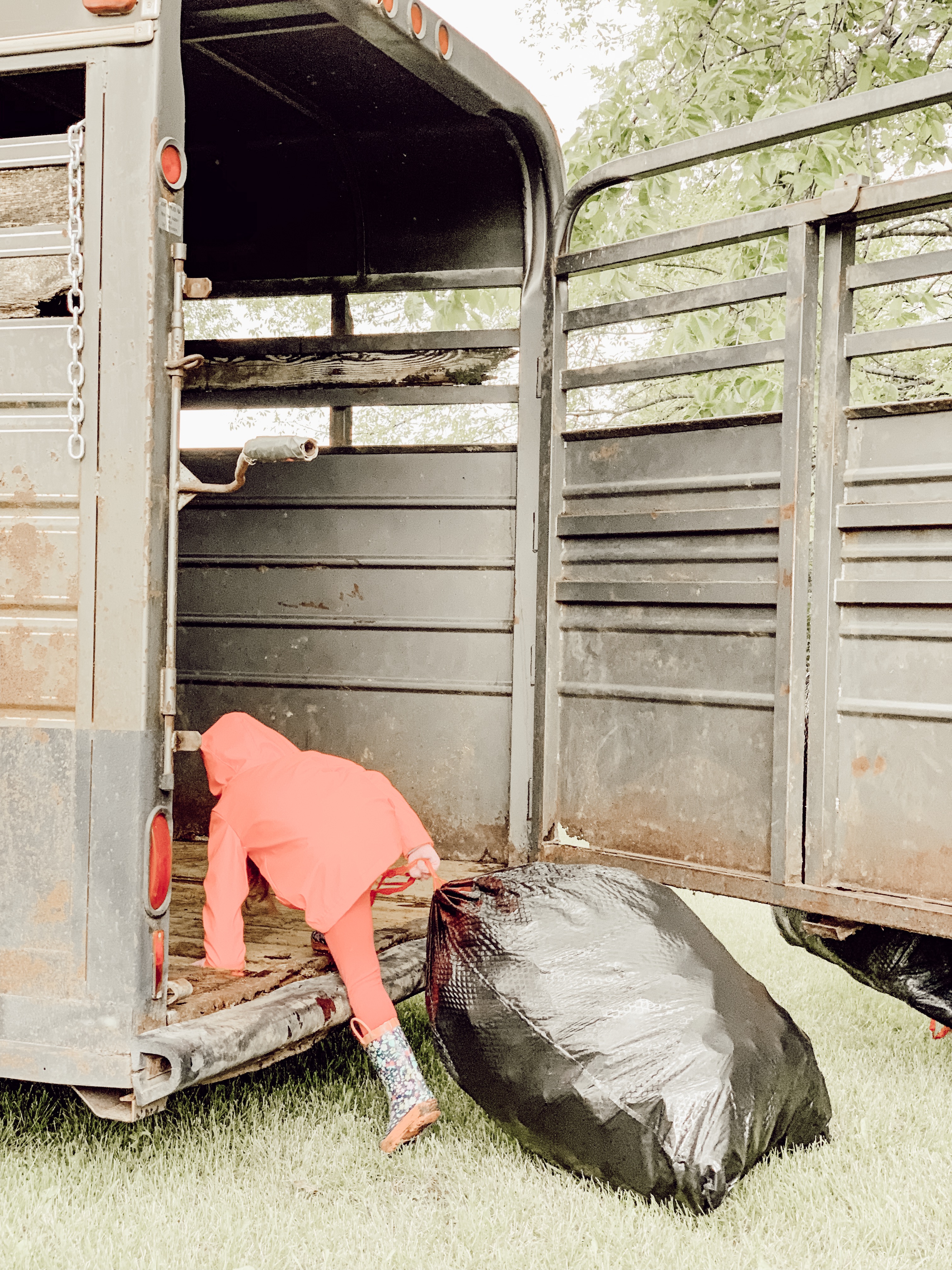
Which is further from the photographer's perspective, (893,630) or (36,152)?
(893,630)

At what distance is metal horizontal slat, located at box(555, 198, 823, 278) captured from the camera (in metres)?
3.42

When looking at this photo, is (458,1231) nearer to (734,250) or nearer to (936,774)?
(936,774)

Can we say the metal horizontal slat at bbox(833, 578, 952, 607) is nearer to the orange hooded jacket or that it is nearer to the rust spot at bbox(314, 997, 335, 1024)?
the orange hooded jacket

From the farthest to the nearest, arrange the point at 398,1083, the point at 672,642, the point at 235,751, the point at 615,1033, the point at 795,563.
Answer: the point at 672,642
the point at 795,563
the point at 235,751
the point at 398,1083
the point at 615,1033

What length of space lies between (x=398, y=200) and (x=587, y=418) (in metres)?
6.21

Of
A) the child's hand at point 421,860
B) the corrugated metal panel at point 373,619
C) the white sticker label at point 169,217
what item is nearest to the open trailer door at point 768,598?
the corrugated metal panel at point 373,619

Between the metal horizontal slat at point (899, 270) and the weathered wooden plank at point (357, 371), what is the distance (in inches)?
50.5

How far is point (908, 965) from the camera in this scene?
11.3 ft

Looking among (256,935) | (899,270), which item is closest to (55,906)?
(256,935)

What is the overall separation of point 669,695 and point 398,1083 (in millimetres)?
1414

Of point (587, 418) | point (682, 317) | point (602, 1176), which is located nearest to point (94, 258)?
point (602, 1176)

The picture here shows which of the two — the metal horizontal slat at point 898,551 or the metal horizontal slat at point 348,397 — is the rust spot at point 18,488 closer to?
the metal horizontal slat at point 348,397

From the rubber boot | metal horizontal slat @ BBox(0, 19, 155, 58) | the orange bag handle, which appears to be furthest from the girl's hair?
metal horizontal slat @ BBox(0, 19, 155, 58)

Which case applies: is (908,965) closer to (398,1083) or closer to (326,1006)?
(398,1083)
